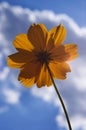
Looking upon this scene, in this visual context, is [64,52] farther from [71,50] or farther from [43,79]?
[43,79]

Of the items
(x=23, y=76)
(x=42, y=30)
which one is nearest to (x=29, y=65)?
(x=23, y=76)

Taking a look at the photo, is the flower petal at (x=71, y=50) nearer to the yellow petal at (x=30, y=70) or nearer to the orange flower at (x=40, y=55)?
the orange flower at (x=40, y=55)

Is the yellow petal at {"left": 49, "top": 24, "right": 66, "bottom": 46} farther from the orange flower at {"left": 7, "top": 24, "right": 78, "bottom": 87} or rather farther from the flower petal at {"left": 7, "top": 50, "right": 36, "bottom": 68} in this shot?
the flower petal at {"left": 7, "top": 50, "right": 36, "bottom": 68}

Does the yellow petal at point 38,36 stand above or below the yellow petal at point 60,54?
above

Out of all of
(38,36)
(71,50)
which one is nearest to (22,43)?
(38,36)

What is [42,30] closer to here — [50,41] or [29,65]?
[50,41]

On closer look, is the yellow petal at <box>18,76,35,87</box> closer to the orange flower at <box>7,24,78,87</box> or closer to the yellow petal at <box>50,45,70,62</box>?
the orange flower at <box>7,24,78,87</box>

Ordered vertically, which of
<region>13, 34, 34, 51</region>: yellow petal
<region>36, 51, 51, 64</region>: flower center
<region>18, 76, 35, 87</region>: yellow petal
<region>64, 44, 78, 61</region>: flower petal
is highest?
<region>13, 34, 34, 51</region>: yellow petal

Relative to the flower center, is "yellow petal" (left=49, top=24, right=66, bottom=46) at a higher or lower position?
higher

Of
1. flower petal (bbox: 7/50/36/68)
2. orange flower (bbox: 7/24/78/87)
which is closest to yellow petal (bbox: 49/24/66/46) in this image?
orange flower (bbox: 7/24/78/87)

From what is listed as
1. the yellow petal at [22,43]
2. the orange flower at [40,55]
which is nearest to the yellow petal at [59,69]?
the orange flower at [40,55]
